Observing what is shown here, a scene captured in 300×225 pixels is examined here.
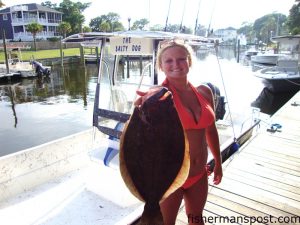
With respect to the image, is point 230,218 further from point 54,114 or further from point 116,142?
point 54,114

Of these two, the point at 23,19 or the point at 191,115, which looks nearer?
the point at 191,115

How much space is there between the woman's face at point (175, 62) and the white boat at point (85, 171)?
7.33 feet

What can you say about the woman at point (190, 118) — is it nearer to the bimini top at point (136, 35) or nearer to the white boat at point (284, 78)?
the bimini top at point (136, 35)

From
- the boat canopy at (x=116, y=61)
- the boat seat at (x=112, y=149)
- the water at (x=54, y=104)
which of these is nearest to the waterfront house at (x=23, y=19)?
the water at (x=54, y=104)

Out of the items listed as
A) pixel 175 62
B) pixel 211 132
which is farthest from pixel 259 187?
pixel 175 62

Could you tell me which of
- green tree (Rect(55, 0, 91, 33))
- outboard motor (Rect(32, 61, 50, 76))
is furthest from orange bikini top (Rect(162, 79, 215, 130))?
green tree (Rect(55, 0, 91, 33))

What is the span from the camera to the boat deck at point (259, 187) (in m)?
3.73

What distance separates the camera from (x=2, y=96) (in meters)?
20.6

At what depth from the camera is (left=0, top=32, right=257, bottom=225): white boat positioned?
4.81m

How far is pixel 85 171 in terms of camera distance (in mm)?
6512

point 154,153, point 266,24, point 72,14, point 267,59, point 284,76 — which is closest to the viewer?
point 154,153

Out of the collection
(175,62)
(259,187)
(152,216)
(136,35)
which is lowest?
(259,187)

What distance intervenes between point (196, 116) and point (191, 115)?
5 cm

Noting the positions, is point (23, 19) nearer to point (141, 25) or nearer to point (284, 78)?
point (141, 25)
